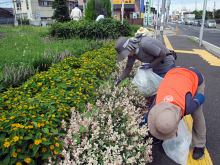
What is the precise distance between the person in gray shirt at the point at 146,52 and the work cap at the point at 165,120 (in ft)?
4.12

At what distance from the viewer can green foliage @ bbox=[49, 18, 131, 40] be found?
9097 millimetres

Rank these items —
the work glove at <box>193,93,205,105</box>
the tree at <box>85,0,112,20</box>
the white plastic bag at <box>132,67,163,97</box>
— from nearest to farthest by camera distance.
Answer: the work glove at <box>193,93,205,105</box> → the white plastic bag at <box>132,67,163,97</box> → the tree at <box>85,0,112,20</box>

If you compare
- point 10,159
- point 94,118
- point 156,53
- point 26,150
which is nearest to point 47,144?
point 26,150

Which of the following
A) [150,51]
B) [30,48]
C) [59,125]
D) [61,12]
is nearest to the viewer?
[59,125]

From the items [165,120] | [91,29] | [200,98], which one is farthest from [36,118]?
[91,29]

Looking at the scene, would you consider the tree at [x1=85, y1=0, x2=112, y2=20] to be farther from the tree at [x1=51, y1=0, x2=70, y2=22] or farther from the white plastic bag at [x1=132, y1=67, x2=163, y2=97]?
the white plastic bag at [x1=132, y1=67, x2=163, y2=97]

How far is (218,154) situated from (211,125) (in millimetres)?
836

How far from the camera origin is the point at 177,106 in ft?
6.04

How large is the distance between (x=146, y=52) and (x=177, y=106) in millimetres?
1403

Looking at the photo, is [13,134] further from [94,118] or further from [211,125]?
[211,125]

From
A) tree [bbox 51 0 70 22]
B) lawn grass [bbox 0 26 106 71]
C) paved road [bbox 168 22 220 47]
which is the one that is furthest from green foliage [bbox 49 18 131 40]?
paved road [bbox 168 22 220 47]

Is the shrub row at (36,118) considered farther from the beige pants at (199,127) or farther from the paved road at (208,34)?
the paved road at (208,34)

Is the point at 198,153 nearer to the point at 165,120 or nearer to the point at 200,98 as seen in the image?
the point at 200,98

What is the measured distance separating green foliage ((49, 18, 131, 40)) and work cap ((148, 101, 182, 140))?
7.57 metres
